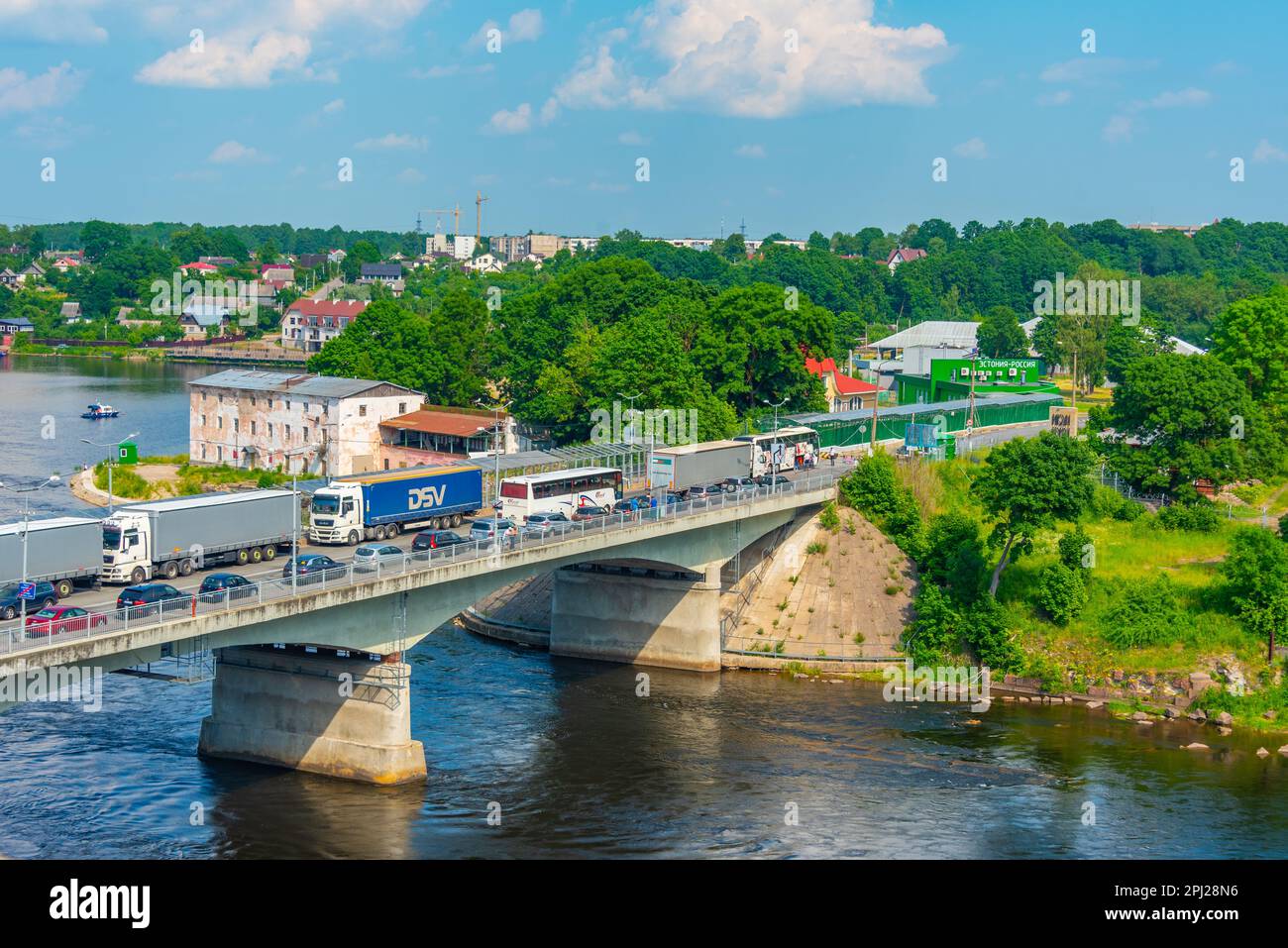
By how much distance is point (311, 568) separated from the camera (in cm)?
5503

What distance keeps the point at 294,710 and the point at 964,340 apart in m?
128

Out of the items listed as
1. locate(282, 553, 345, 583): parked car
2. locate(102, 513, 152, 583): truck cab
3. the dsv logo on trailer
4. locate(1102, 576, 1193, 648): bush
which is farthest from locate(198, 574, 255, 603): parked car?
locate(1102, 576, 1193, 648): bush

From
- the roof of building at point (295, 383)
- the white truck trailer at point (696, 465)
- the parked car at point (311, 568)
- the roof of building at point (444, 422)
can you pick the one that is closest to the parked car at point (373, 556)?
the parked car at point (311, 568)

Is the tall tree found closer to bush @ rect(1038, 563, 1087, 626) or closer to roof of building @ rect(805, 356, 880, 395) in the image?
bush @ rect(1038, 563, 1087, 626)

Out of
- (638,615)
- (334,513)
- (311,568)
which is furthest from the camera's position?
(638,615)

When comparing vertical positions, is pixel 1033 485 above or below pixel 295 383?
below

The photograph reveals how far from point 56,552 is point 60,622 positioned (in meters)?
8.34

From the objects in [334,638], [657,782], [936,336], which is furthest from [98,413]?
[657,782]

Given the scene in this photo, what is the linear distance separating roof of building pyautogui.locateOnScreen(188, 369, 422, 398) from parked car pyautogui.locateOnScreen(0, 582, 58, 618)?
2482 inches

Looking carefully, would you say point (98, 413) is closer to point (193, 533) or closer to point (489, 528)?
point (489, 528)

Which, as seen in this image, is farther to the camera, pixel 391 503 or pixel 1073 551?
pixel 1073 551

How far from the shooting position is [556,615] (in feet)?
258
